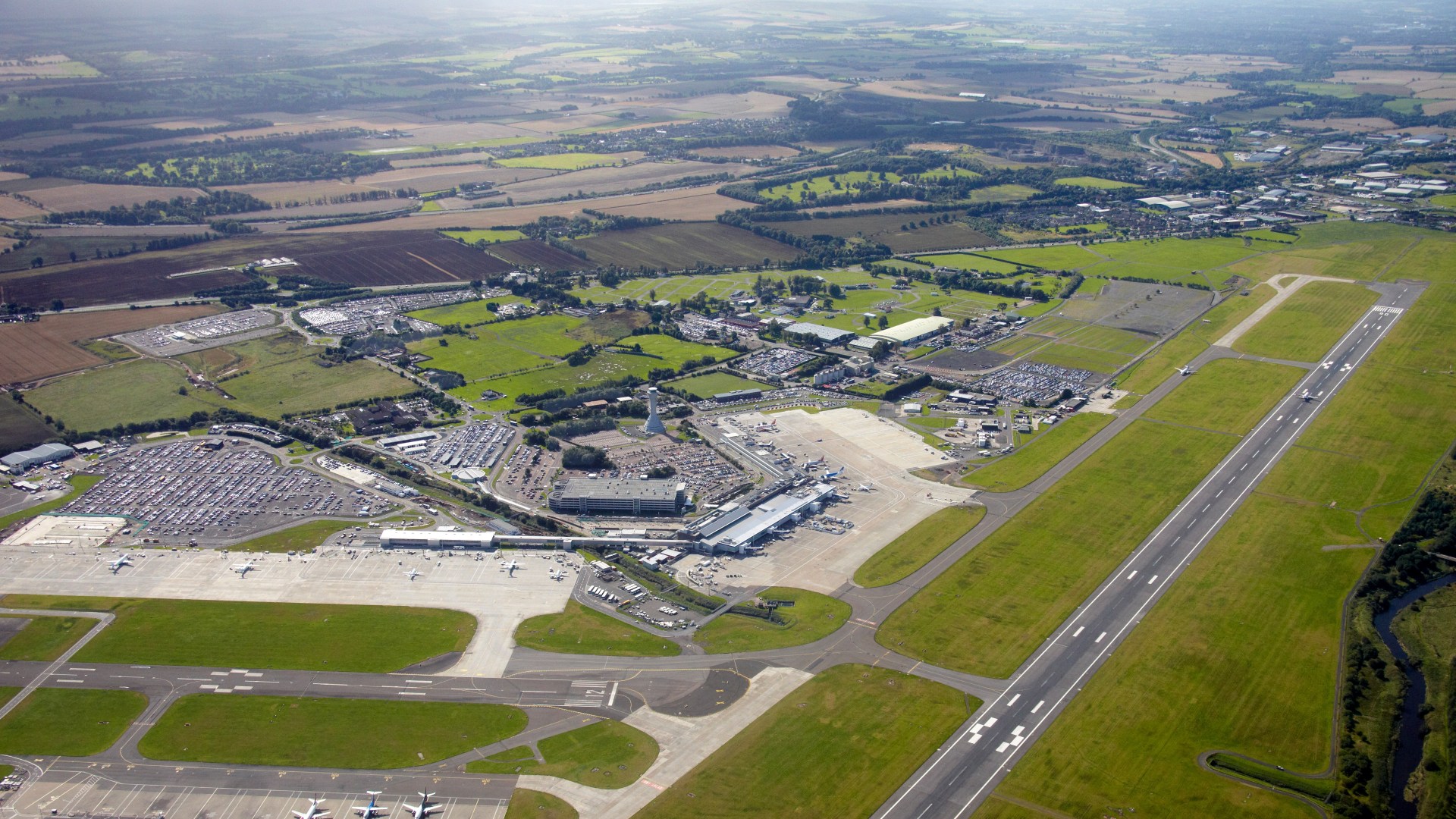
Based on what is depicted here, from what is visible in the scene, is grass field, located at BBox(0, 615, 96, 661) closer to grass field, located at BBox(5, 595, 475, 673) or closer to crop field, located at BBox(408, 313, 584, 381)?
grass field, located at BBox(5, 595, 475, 673)

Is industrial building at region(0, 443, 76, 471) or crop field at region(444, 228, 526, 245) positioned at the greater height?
crop field at region(444, 228, 526, 245)

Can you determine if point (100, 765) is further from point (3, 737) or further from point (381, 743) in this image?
point (381, 743)

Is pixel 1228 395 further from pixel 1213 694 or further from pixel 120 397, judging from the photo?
pixel 120 397

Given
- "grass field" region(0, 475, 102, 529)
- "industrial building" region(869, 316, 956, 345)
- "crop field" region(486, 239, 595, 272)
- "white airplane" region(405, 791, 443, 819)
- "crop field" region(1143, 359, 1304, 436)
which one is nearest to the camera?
"white airplane" region(405, 791, 443, 819)

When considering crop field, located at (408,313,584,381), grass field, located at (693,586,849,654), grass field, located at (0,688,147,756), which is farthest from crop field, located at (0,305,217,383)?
grass field, located at (693,586,849,654)

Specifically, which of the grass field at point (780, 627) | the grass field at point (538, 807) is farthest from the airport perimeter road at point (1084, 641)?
the grass field at point (538, 807)

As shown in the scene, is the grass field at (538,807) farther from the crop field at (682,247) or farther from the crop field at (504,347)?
the crop field at (682,247)

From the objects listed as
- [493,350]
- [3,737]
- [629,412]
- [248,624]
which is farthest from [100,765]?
[493,350]

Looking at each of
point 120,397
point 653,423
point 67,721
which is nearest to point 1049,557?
point 653,423
